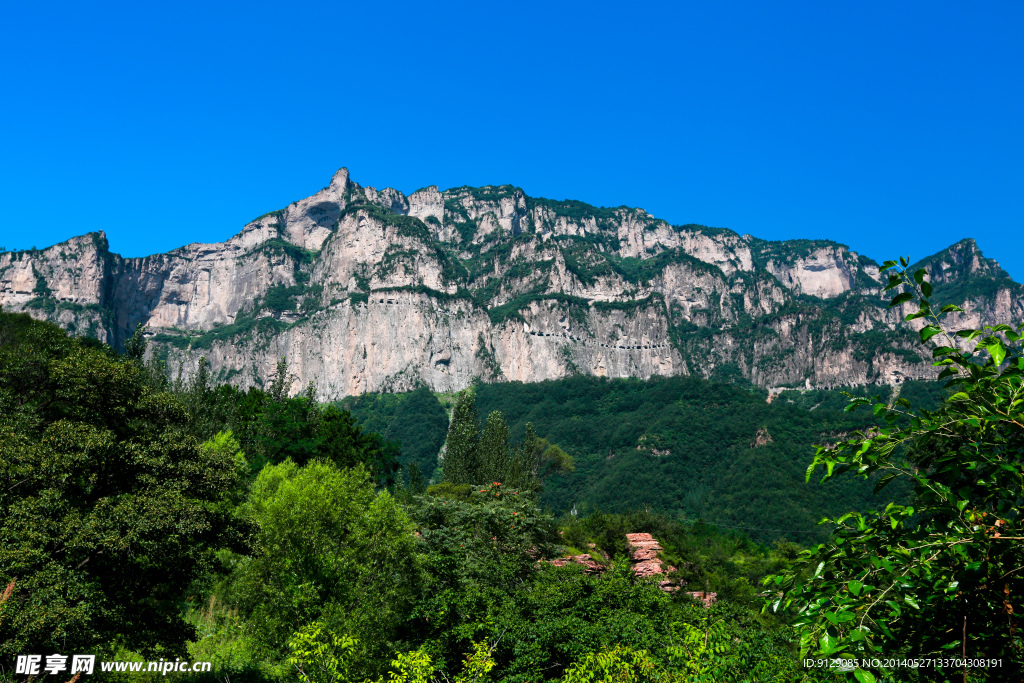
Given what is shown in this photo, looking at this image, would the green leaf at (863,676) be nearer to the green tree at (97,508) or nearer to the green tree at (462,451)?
the green tree at (97,508)

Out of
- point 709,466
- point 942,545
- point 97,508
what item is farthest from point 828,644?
point 709,466

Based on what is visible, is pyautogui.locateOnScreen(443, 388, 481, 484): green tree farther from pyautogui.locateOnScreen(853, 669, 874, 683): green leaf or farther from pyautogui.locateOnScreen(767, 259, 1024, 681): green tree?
pyautogui.locateOnScreen(853, 669, 874, 683): green leaf

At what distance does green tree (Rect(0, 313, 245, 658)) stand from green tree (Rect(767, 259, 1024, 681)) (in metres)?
17.9

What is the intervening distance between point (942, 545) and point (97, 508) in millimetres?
21187

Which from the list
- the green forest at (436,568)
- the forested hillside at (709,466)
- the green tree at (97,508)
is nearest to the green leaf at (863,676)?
the green forest at (436,568)

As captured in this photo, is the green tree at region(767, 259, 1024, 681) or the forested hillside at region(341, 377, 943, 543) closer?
the green tree at region(767, 259, 1024, 681)

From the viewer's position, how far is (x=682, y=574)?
6091 cm

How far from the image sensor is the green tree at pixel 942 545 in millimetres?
5418

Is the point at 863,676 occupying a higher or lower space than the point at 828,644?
lower

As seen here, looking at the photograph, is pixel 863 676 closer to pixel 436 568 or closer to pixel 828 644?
pixel 828 644

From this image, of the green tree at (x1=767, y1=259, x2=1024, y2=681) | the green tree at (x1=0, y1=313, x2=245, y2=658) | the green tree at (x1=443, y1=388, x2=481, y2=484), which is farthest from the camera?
the green tree at (x1=443, y1=388, x2=481, y2=484)

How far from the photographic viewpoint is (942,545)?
541cm

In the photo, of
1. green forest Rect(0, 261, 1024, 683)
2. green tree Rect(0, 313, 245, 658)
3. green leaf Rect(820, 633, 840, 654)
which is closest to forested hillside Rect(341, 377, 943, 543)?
green forest Rect(0, 261, 1024, 683)

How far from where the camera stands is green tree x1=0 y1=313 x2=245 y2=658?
17484 mm
